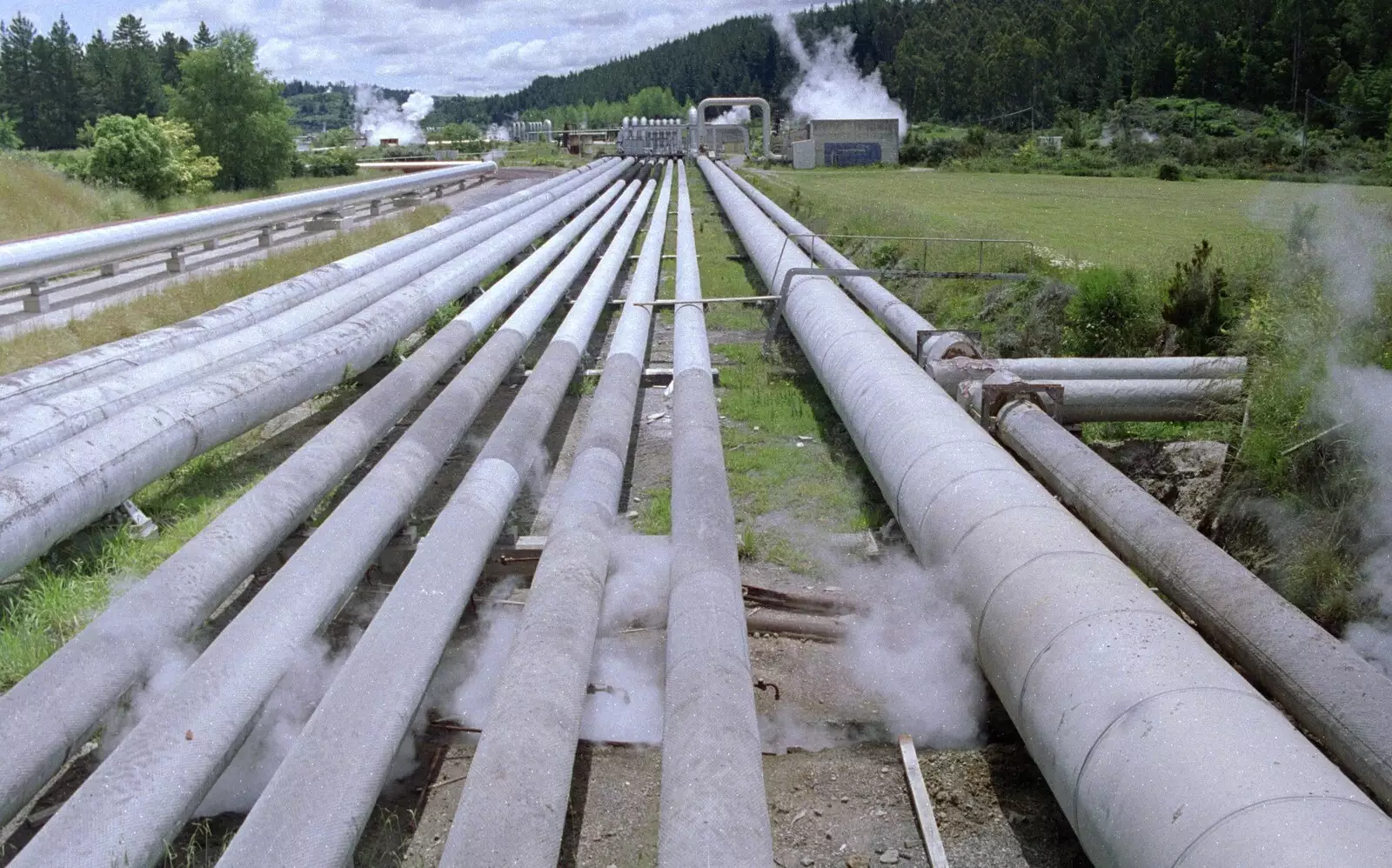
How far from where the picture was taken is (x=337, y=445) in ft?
19.6

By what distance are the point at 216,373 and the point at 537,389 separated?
2.03 meters

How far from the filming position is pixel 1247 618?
3793 millimetres

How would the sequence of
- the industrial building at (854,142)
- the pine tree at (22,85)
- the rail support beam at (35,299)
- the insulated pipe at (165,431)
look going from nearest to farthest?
the insulated pipe at (165,431), the rail support beam at (35,299), the industrial building at (854,142), the pine tree at (22,85)

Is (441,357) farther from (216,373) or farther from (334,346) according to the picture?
(216,373)

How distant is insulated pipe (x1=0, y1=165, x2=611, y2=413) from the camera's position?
6500 millimetres

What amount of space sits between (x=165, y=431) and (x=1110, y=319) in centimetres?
696

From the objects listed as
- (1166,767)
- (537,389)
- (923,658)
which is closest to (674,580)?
(923,658)

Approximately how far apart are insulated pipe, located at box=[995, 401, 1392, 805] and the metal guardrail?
9.53 metres

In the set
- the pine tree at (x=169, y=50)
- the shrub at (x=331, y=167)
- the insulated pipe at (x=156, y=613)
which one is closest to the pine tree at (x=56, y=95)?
the pine tree at (x=169, y=50)

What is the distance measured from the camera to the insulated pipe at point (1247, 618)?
3234 mm

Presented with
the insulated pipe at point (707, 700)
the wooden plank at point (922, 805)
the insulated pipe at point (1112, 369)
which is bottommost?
the wooden plank at point (922, 805)

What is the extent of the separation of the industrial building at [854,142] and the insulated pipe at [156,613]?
158 feet

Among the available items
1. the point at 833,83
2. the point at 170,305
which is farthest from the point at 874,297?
the point at 833,83

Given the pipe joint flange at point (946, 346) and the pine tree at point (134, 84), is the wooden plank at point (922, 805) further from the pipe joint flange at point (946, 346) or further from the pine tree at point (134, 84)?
the pine tree at point (134, 84)
